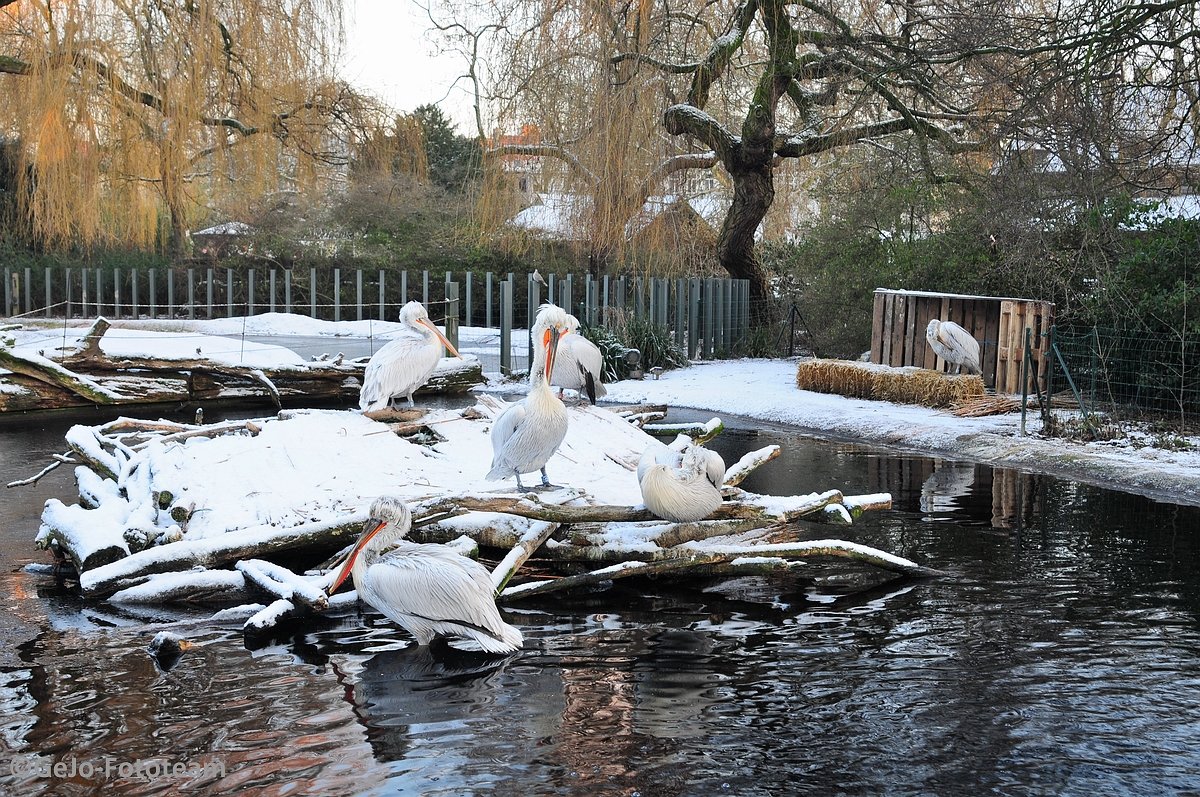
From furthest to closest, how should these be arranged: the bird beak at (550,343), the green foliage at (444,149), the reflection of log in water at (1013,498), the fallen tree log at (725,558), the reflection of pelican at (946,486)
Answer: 1. the green foliage at (444,149)
2. the reflection of pelican at (946,486)
3. the reflection of log in water at (1013,498)
4. the bird beak at (550,343)
5. the fallen tree log at (725,558)

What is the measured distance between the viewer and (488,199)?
669 inches

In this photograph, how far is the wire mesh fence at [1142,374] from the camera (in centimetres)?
1173

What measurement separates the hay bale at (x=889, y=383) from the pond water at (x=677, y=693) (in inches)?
261

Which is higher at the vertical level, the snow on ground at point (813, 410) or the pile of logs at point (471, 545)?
the snow on ground at point (813, 410)

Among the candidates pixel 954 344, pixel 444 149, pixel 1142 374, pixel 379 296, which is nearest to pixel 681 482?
pixel 1142 374

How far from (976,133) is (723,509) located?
1152 centimetres

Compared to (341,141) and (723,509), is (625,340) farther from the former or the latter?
(723,509)

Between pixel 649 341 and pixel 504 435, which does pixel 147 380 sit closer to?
pixel 649 341

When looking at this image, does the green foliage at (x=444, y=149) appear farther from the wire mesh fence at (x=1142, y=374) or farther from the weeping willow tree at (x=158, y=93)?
the wire mesh fence at (x=1142, y=374)

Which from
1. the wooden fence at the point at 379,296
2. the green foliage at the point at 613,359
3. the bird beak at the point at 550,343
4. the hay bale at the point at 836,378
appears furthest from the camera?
the wooden fence at the point at 379,296

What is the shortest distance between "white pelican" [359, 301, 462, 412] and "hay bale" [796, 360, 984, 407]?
7438 millimetres

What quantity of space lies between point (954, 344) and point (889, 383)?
3.07 feet

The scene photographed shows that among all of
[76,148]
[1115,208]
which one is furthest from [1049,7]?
[76,148]

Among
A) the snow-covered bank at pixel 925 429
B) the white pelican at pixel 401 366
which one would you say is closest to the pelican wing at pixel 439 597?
the white pelican at pixel 401 366
